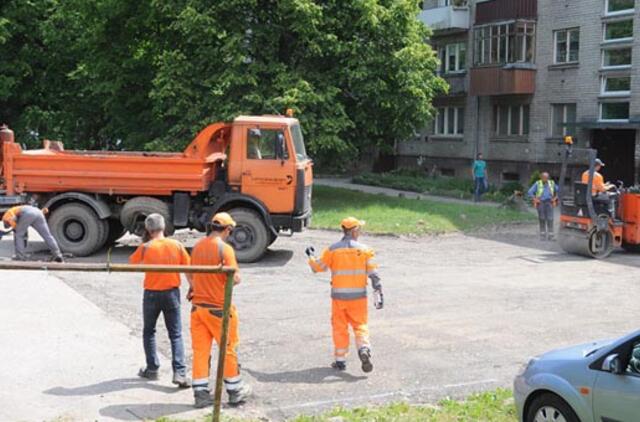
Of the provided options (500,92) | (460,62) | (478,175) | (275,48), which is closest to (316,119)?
(275,48)

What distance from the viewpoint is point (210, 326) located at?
7.49m

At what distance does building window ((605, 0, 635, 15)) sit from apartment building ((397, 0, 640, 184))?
0.04 meters

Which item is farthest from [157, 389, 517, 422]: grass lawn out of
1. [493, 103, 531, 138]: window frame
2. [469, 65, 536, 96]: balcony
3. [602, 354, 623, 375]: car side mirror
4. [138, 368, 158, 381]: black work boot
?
[493, 103, 531, 138]: window frame

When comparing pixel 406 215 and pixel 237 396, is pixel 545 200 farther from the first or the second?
pixel 237 396

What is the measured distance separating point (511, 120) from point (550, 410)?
30.6 m

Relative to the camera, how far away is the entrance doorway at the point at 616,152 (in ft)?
103

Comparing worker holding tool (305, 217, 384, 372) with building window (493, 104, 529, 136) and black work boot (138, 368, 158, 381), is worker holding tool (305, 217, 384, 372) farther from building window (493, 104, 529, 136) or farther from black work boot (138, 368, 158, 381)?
building window (493, 104, 529, 136)

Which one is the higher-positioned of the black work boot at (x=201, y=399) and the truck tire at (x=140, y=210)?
the truck tire at (x=140, y=210)

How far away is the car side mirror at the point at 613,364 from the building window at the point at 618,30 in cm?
2668

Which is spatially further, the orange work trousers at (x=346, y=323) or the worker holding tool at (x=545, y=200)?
the worker holding tool at (x=545, y=200)

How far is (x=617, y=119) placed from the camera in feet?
99.7

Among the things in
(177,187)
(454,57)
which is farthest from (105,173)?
(454,57)

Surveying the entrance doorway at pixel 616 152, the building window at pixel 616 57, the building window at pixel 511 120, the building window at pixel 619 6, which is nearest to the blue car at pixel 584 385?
the building window at pixel 616 57

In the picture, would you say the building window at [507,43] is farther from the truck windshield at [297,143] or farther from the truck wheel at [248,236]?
the truck wheel at [248,236]
